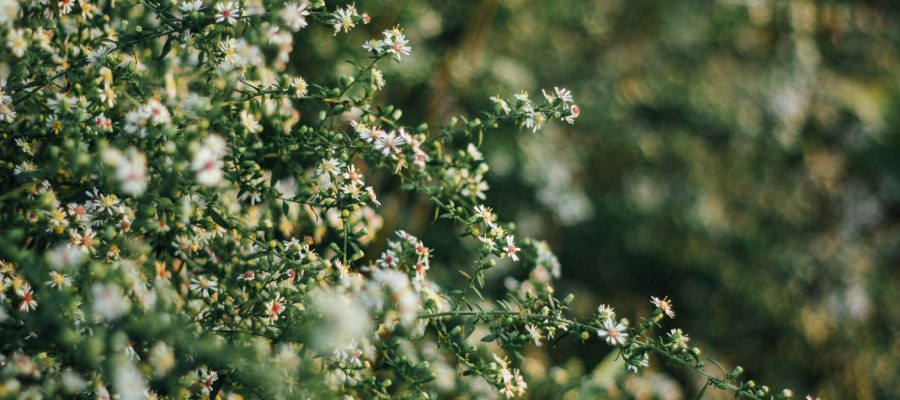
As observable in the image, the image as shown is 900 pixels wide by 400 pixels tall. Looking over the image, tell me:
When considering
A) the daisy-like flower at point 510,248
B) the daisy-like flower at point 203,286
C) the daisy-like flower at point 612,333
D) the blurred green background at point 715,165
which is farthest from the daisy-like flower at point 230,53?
the blurred green background at point 715,165

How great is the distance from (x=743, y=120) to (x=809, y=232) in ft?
1.71

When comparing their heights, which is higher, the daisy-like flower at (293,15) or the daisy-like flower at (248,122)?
the daisy-like flower at (293,15)

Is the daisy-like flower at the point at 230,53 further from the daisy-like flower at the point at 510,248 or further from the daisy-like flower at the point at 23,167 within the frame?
the daisy-like flower at the point at 510,248

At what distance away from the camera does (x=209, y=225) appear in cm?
84

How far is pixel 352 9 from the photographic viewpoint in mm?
911

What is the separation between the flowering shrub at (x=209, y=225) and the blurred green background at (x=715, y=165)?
4.15ft

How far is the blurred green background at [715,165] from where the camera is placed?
2.36m

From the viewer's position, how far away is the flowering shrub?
73 centimetres

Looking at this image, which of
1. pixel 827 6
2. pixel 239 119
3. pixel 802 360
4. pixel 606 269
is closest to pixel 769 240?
pixel 802 360

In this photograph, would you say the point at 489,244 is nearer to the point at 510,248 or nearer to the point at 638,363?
the point at 510,248

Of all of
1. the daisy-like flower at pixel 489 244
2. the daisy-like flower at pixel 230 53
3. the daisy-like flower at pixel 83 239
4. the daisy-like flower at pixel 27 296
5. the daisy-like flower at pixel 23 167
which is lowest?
the daisy-like flower at pixel 27 296

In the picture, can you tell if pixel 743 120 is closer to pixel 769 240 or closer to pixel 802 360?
pixel 769 240

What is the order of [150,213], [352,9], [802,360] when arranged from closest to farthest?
[150,213] → [352,9] → [802,360]

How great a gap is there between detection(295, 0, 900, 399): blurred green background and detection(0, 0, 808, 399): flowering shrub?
127 centimetres
